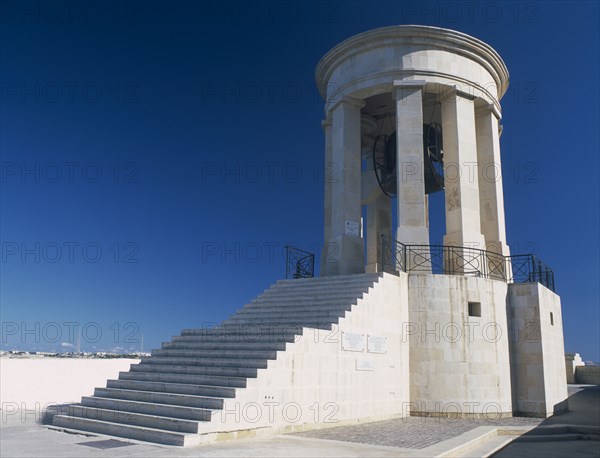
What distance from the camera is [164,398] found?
11312 millimetres

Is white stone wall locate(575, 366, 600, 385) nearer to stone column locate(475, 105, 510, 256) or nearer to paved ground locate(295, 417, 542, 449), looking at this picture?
stone column locate(475, 105, 510, 256)

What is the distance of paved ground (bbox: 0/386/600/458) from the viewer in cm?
890

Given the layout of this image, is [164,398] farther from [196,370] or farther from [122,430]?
[196,370]

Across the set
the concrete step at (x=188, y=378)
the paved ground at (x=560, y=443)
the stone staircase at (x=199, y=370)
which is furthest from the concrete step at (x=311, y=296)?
the paved ground at (x=560, y=443)

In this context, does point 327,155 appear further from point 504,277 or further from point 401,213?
point 504,277

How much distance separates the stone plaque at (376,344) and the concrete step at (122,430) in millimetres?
6015

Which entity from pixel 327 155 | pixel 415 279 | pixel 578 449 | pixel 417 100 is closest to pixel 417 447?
pixel 578 449

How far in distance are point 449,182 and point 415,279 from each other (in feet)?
16.4

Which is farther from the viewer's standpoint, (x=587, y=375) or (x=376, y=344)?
(x=587, y=375)

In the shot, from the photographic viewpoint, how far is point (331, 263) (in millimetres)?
20141

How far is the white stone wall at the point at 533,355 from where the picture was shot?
16031 millimetres

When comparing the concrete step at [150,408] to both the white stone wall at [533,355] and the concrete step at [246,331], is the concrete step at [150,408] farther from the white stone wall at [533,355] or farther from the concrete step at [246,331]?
the white stone wall at [533,355]

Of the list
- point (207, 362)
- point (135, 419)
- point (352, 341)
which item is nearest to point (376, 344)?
point (352, 341)

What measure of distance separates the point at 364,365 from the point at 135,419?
5.72 meters
